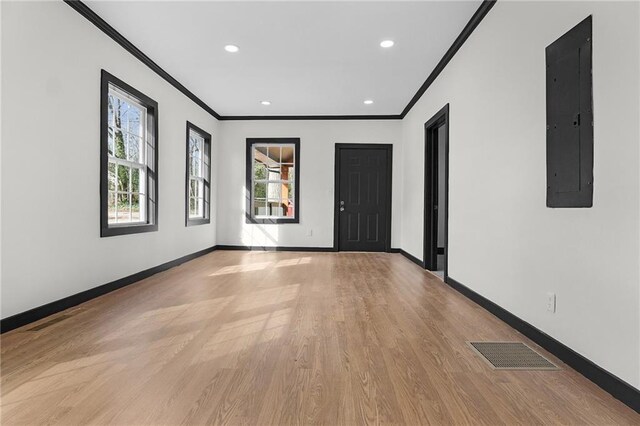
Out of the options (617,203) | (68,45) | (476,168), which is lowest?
(617,203)

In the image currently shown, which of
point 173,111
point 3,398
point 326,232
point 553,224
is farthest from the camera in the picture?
point 326,232

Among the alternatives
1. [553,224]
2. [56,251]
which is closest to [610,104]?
[553,224]

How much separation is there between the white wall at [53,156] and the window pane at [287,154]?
3.34 m

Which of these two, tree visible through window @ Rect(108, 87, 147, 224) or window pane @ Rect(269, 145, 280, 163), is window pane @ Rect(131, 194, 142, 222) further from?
window pane @ Rect(269, 145, 280, 163)

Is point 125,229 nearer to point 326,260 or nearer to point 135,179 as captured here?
point 135,179

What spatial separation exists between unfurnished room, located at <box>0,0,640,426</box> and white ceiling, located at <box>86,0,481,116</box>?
0.09 ft

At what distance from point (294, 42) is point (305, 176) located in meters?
3.30

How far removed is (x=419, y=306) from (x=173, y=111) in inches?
163

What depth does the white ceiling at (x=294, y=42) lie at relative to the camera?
10.4 ft

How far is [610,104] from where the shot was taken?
1728 millimetres

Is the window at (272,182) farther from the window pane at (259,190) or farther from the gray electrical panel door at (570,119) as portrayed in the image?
the gray electrical panel door at (570,119)

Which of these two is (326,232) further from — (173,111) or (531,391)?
(531,391)

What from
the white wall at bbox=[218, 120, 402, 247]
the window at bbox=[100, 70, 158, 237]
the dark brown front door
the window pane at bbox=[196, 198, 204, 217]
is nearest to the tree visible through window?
the window at bbox=[100, 70, 158, 237]

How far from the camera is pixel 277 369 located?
6.16ft
